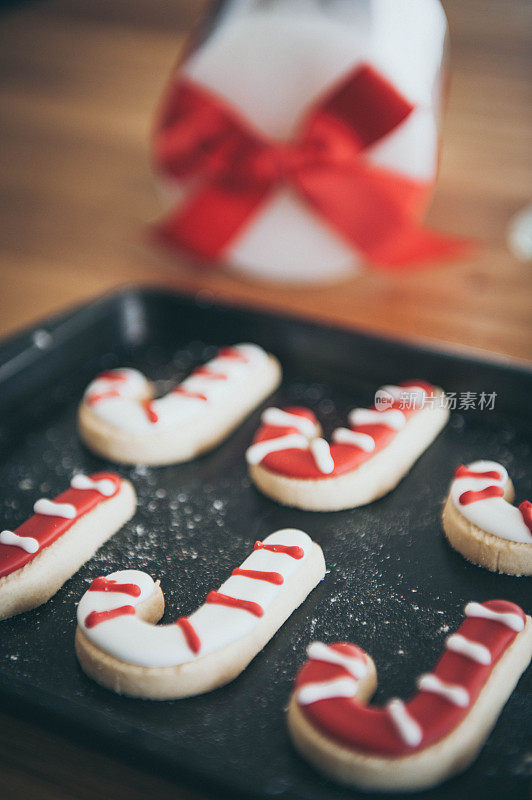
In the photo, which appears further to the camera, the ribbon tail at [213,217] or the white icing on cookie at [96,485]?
the ribbon tail at [213,217]

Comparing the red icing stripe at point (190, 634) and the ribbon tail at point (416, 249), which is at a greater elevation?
the ribbon tail at point (416, 249)

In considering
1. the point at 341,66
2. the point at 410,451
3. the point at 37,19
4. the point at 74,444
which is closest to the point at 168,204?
the point at 341,66

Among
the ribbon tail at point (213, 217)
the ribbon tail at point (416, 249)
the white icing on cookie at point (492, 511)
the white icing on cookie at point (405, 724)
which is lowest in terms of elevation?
the white icing on cookie at point (492, 511)

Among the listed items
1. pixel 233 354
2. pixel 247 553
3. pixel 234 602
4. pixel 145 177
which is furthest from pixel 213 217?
pixel 234 602

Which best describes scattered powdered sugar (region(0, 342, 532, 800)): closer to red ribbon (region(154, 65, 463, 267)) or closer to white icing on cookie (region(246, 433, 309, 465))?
white icing on cookie (region(246, 433, 309, 465))

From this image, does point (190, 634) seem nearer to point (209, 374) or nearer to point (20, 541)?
point (20, 541)

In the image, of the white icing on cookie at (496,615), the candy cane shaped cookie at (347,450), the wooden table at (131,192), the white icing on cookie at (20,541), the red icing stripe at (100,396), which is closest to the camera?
the white icing on cookie at (496,615)

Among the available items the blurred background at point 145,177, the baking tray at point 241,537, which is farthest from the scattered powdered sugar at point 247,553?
the blurred background at point 145,177

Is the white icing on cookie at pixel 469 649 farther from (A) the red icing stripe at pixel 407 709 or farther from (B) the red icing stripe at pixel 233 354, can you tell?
(B) the red icing stripe at pixel 233 354
